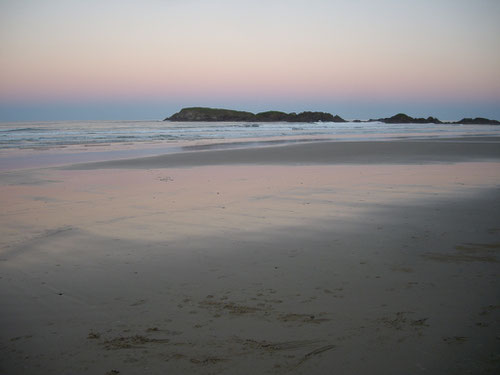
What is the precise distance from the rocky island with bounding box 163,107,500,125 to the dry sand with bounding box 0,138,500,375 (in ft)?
350

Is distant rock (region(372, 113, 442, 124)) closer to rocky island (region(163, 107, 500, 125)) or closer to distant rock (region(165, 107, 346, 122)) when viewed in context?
rocky island (region(163, 107, 500, 125))

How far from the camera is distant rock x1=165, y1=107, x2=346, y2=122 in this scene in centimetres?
12008

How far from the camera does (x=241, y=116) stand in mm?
142125

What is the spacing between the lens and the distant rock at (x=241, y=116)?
120m

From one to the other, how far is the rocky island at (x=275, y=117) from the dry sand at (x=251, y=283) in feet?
350

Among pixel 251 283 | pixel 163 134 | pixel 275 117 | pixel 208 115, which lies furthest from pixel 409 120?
pixel 251 283

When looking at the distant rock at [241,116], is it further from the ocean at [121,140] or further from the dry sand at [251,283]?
the dry sand at [251,283]

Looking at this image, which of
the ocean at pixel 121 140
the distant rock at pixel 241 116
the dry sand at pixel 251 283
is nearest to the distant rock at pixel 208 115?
Answer: the distant rock at pixel 241 116

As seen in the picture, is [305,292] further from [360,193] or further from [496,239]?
[360,193]

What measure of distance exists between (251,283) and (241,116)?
460 feet

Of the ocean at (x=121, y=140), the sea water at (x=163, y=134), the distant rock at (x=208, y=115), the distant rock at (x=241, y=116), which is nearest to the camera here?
the ocean at (x=121, y=140)

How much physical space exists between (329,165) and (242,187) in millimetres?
5581

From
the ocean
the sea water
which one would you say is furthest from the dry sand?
the sea water

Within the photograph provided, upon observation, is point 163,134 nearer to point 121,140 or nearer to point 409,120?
point 121,140
